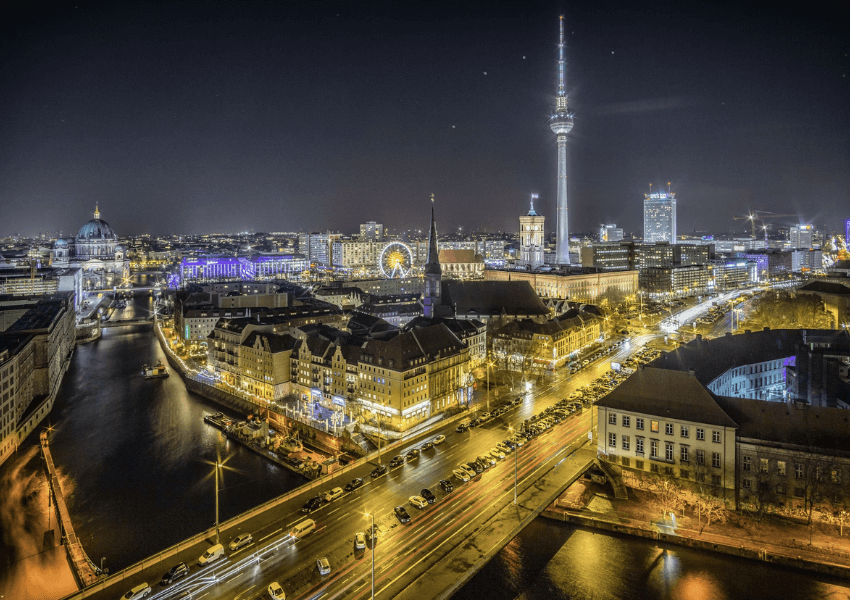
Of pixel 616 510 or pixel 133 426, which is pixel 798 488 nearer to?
pixel 616 510

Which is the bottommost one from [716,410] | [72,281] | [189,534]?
[189,534]

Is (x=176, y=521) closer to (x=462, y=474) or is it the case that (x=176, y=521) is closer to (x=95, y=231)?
(x=462, y=474)

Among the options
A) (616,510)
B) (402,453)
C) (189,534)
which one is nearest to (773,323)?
(616,510)

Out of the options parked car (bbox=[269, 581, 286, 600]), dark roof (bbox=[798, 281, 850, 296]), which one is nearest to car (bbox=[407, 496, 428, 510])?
parked car (bbox=[269, 581, 286, 600])

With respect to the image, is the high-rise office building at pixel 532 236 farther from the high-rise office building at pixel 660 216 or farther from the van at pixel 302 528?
the van at pixel 302 528

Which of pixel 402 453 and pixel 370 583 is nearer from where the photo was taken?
pixel 370 583
